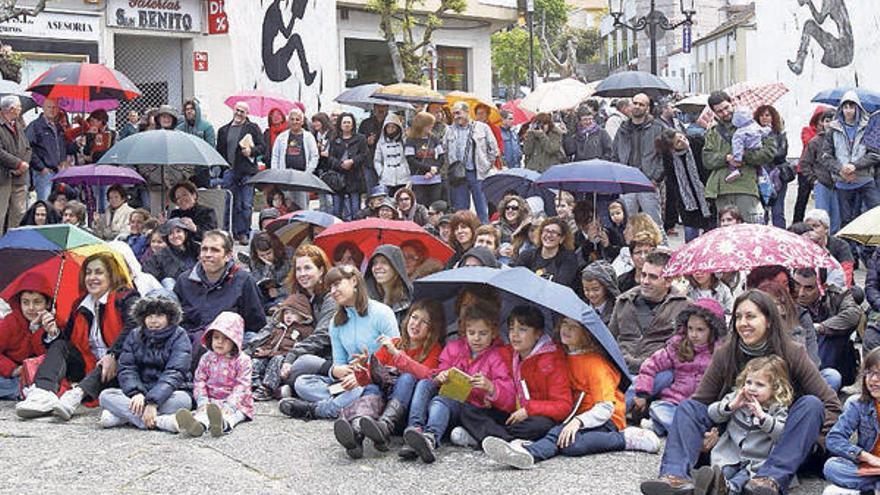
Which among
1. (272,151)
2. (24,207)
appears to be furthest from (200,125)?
(24,207)

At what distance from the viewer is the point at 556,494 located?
21.7ft

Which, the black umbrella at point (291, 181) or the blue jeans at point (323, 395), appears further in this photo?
the black umbrella at point (291, 181)

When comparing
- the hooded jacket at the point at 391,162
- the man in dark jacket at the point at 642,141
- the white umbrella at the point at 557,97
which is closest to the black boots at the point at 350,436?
the man in dark jacket at the point at 642,141

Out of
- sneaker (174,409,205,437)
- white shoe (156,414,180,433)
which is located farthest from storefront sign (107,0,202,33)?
sneaker (174,409,205,437)

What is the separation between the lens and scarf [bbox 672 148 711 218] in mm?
13164

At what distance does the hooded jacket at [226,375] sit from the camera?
8.39m

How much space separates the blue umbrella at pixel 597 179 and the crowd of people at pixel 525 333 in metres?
0.21

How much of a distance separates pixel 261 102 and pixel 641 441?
11542 mm

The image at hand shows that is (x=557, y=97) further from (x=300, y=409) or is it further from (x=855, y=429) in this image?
(x=855, y=429)

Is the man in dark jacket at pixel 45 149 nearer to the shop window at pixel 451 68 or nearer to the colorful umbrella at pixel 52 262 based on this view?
the colorful umbrella at pixel 52 262

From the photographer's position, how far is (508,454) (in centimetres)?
701

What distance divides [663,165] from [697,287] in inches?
198

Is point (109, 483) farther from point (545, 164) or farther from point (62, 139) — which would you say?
point (545, 164)

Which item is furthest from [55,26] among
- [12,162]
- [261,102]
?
[12,162]
